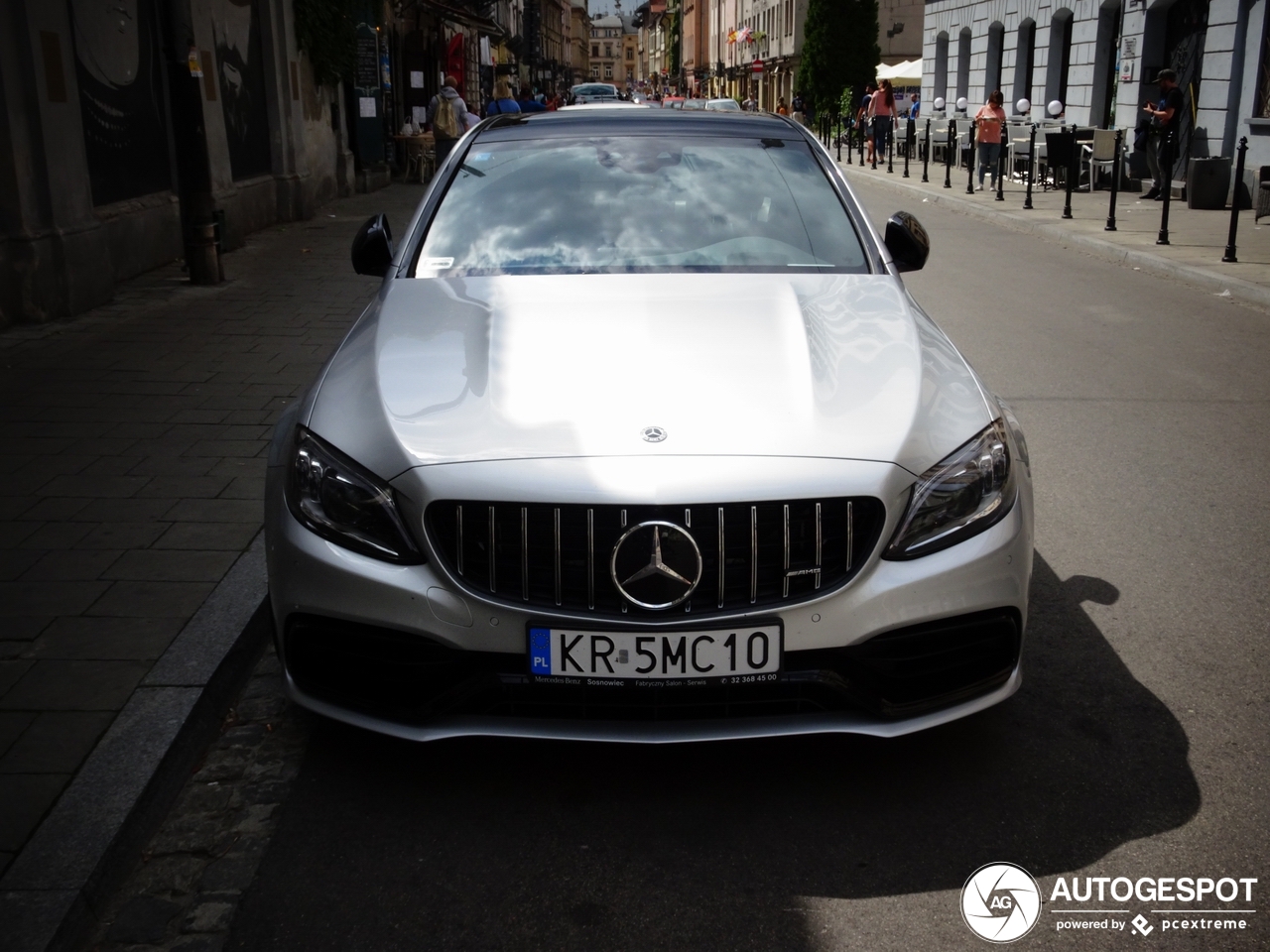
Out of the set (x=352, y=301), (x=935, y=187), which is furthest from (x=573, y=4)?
(x=352, y=301)

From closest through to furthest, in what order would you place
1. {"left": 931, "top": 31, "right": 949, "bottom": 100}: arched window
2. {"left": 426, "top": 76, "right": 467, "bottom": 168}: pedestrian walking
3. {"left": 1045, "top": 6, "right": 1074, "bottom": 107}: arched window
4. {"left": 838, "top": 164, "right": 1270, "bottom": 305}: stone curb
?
{"left": 838, "top": 164, "right": 1270, "bottom": 305}: stone curb
{"left": 426, "top": 76, "right": 467, "bottom": 168}: pedestrian walking
{"left": 1045, "top": 6, "right": 1074, "bottom": 107}: arched window
{"left": 931, "top": 31, "right": 949, "bottom": 100}: arched window

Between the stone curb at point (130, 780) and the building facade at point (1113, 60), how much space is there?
18114 mm

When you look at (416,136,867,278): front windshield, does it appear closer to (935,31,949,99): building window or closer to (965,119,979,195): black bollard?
(965,119,979,195): black bollard

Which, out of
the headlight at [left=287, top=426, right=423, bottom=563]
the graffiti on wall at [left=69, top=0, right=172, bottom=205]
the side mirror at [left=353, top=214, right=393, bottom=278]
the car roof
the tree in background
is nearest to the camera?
the headlight at [left=287, top=426, right=423, bottom=563]

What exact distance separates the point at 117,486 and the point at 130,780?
2.67 meters

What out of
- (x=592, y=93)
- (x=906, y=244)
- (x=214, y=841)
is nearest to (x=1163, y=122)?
(x=906, y=244)

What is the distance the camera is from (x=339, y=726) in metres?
3.44

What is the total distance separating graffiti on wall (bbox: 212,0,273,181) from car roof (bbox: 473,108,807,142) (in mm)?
11046

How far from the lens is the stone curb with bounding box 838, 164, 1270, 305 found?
1124 cm

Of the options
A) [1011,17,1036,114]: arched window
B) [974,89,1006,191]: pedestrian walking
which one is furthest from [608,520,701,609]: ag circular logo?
[1011,17,1036,114]: arched window

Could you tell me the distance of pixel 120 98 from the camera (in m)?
11.7

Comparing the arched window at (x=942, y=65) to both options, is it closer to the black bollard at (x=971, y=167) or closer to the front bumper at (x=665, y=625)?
the black bollard at (x=971, y=167)

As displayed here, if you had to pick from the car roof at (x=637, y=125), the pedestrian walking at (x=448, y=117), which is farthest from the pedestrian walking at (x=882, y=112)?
the car roof at (x=637, y=125)

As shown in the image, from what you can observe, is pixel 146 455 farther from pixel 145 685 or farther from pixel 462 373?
pixel 462 373
